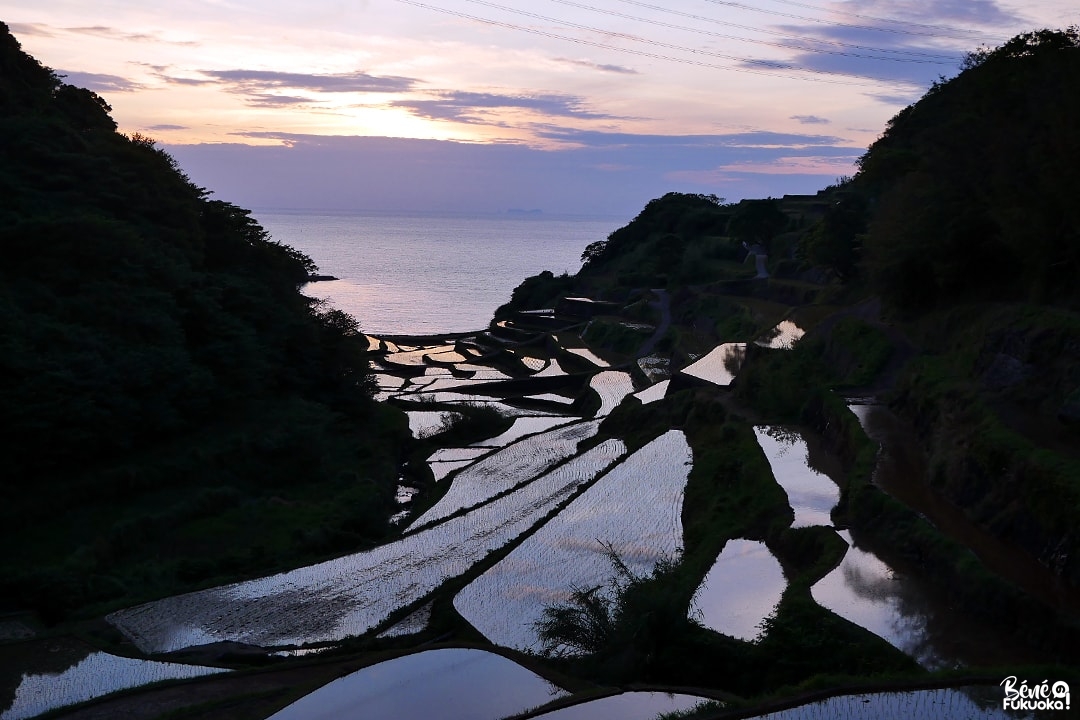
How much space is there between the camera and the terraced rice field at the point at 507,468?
897 inches

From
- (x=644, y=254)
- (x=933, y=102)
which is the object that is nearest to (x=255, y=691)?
(x=933, y=102)

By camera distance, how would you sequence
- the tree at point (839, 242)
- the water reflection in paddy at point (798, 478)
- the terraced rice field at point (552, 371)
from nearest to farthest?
the water reflection in paddy at point (798, 478) → the tree at point (839, 242) → the terraced rice field at point (552, 371)

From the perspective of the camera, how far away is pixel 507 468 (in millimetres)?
26125

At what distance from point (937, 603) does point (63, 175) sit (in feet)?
83.6

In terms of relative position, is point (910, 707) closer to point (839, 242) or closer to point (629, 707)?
point (629, 707)

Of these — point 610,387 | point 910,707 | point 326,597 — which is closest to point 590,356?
point 610,387

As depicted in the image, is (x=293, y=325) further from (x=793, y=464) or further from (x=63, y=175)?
(x=793, y=464)

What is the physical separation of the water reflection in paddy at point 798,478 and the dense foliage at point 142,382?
917 cm

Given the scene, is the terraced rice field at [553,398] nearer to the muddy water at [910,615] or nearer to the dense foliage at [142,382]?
the dense foliage at [142,382]

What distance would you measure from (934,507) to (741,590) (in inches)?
150

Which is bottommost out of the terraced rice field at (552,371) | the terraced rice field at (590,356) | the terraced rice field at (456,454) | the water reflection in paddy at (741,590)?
the terraced rice field at (456,454)

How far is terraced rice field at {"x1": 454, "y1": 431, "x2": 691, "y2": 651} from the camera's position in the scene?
1439 cm

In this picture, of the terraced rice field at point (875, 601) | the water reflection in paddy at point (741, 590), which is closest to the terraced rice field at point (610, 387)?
the water reflection in paddy at point (741, 590)

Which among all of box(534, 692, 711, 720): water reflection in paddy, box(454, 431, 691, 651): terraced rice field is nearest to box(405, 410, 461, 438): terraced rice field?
box(454, 431, 691, 651): terraced rice field
